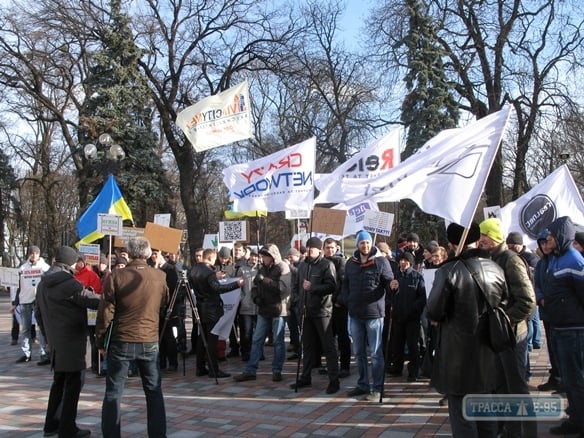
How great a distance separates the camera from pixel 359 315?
6781 millimetres

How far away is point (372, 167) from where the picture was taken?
8172 mm

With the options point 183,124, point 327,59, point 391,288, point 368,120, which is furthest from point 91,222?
point 327,59

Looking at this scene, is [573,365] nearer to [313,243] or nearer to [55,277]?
[313,243]

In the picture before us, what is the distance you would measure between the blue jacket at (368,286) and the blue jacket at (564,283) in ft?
6.68

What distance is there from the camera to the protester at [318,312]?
716cm

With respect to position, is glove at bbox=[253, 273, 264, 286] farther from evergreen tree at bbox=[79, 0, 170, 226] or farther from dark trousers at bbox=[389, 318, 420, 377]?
evergreen tree at bbox=[79, 0, 170, 226]

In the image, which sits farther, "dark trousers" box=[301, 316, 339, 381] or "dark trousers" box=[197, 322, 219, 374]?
"dark trousers" box=[197, 322, 219, 374]

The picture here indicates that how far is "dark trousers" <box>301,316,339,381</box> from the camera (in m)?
7.15

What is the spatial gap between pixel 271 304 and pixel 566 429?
4.05 meters

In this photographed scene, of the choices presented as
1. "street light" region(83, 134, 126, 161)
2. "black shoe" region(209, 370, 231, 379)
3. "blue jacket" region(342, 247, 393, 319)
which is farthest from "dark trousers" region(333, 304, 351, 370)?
"street light" region(83, 134, 126, 161)

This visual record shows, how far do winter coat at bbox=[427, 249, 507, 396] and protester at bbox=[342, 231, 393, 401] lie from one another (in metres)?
2.64

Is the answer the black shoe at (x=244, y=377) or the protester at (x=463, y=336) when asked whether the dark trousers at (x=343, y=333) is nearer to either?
the black shoe at (x=244, y=377)

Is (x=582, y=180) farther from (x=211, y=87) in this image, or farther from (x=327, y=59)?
(x=211, y=87)

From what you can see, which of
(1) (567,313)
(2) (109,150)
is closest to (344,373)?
(1) (567,313)
